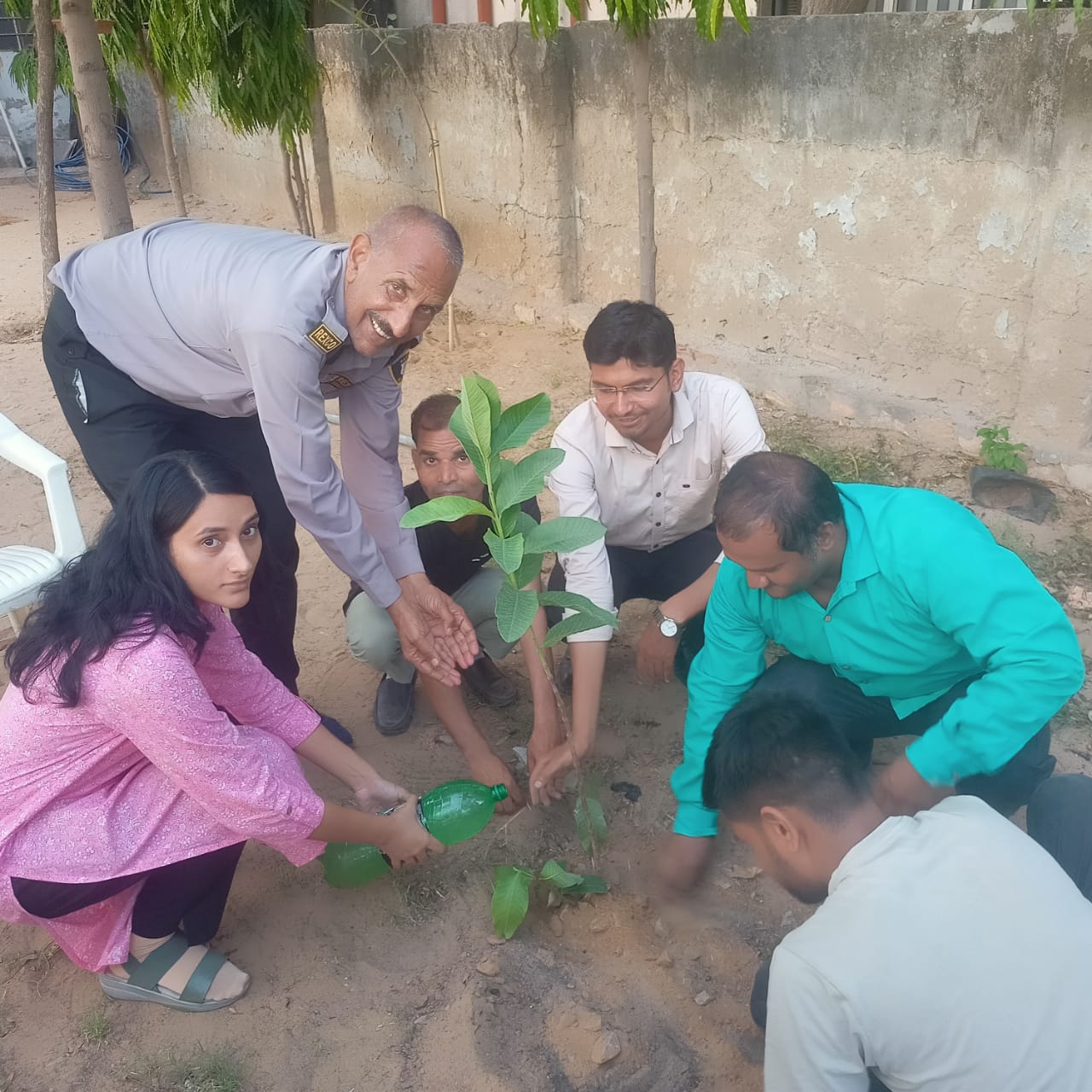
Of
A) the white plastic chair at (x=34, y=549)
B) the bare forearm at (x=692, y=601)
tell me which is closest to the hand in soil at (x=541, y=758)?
the bare forearm at (x=692, y=601)

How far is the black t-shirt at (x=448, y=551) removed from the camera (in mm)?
2879

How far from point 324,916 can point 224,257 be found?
1.54 m

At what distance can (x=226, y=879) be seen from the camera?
7.11 feet

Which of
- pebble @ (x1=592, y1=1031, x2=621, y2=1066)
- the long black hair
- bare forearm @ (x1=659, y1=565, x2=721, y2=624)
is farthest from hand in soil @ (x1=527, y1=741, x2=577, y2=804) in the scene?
the long black hair

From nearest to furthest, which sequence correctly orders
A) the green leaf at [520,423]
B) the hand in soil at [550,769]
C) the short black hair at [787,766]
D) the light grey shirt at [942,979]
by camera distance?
the light grey shirt at [942,979] < the short black hair at [787,766] < the green leaf at [520,423] < the hand in soil at [550,769]

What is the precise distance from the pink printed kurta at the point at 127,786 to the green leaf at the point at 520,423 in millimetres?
674

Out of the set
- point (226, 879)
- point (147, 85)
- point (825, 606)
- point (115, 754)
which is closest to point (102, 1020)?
point (226, 879)

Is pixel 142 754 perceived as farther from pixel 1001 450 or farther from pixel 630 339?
pixel 1001 450

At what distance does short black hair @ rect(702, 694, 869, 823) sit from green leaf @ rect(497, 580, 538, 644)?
1.35ft

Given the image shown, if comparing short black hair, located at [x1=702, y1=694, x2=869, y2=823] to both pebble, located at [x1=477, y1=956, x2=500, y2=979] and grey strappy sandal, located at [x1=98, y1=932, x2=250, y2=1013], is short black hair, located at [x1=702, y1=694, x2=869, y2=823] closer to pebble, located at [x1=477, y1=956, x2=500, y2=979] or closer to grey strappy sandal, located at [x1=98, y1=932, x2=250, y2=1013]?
pebble, located at [x1=477, y1=956, x2=500, y2=979]

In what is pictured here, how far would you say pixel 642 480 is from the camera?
9.11ft

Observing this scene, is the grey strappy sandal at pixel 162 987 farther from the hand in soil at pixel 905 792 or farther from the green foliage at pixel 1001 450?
the green foliage at pixel 1001 450

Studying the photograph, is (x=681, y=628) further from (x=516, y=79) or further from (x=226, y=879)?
(x=516, y=79)

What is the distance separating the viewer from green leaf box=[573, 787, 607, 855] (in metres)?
2.31
